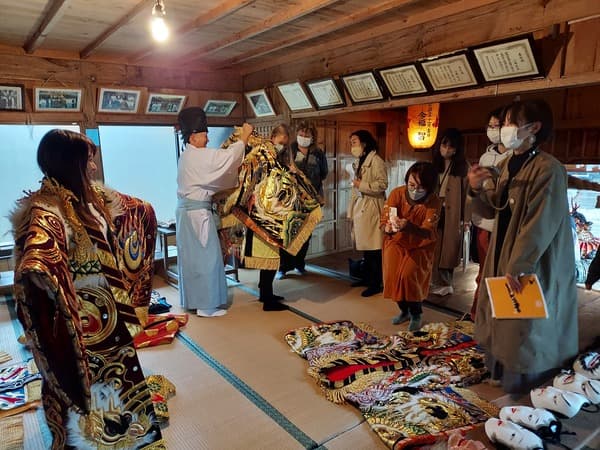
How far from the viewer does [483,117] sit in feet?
18.3

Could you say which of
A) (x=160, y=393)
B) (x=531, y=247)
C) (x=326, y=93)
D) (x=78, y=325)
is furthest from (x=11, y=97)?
(x=531, y=247)

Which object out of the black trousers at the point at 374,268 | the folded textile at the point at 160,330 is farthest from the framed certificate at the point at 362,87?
the folded textile at the point at 160,330

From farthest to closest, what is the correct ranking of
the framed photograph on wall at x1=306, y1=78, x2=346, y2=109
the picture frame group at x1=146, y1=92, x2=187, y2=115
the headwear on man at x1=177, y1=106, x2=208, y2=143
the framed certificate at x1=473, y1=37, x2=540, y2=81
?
the picture frame group at x1=146, y1=92, x2=187, y2=115 < the framed photograph on wall at x1=306, y1=78, x2=346, y2=109 < the headwear on man at x1=177, y1=106, x2=208, y2=143 < the framed certificate at x1=473, y1=37, x2=540, y2=81

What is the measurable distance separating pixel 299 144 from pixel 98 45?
7.13ft

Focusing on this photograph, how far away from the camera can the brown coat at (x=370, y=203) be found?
4035 mm

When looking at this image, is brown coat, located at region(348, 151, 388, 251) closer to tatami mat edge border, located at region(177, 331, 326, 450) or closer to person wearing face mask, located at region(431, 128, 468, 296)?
person wearing face mask, located at region(431, 128, 468, 296)

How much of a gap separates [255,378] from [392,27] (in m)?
3.16

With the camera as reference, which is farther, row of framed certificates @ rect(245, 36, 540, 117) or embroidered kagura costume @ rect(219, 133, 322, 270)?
embroidered kagura costume @ rect(219, 133, 322, 270)

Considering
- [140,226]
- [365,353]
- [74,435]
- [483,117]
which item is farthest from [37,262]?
[483,117]

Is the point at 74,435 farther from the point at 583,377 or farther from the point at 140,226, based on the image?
the point at 583,377

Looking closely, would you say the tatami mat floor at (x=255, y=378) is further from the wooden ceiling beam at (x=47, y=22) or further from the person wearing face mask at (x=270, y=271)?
the wooden ceiling beam at (x=47, y=22)

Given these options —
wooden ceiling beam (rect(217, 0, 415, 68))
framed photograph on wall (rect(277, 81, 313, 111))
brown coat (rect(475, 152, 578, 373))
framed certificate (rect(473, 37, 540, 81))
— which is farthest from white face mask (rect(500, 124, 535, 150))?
framed photograph on wall (rect(277, 81, 313, 111))

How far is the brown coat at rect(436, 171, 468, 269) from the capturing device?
3.83 meters

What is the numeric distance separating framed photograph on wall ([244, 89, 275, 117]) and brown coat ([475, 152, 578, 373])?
351cm
